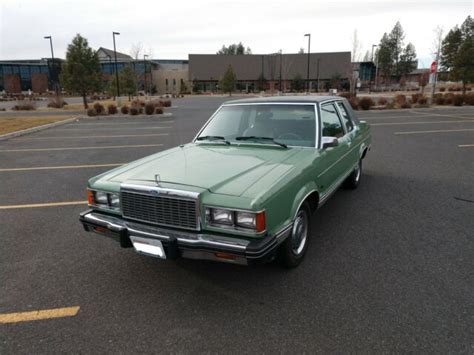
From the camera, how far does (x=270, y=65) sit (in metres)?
73.8

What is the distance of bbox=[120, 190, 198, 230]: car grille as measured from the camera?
9.16 feet

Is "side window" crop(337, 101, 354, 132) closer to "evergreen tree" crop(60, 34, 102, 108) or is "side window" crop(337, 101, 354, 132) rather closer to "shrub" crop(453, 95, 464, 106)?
"shrub" crop(453, 95, 464, 106)

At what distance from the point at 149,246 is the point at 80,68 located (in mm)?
27193

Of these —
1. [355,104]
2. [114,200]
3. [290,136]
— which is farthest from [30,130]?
[355,104]

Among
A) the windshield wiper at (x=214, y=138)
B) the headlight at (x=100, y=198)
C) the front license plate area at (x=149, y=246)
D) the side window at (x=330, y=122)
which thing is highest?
the side window at (x=330, y=122)

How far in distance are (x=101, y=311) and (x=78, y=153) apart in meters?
8.07

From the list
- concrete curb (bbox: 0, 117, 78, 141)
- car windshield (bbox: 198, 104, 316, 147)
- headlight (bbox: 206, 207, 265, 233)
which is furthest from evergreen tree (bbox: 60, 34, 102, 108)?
headlight (bbox: 206, 207, 265, 233)

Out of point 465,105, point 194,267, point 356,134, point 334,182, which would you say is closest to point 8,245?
point 194,267

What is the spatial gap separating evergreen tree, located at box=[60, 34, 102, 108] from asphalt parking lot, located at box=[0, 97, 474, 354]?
23.6m

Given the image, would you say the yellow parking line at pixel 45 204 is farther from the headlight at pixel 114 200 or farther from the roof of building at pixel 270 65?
the roof of building at pixel 270 65

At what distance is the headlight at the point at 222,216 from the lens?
273 cm

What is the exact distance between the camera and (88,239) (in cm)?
423

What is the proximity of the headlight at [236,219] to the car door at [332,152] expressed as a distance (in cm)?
131

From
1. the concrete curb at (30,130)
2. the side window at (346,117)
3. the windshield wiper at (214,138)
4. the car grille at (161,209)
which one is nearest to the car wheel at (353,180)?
the side window at (346,117)
